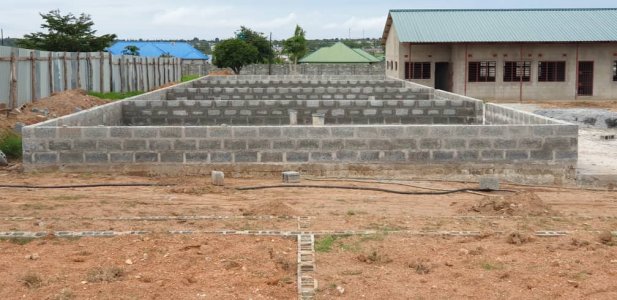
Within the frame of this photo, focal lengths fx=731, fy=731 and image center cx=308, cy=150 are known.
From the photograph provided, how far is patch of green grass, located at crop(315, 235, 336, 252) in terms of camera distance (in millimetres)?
7102

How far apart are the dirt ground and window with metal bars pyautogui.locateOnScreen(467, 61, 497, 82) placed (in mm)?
26043

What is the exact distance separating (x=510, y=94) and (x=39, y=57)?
23.1 m

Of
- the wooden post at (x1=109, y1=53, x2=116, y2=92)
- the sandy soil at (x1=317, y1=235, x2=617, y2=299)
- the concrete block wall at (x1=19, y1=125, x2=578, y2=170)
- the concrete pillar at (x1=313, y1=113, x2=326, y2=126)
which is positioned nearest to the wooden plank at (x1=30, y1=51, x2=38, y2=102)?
the concrete pillar at (x1=313, y1=113, x2=326, y2=126)

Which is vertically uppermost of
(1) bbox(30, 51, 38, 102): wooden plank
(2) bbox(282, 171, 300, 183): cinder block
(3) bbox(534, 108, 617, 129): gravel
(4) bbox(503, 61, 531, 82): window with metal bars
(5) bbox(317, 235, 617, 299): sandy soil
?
A: (4) bbox(503, 61, 531, 82): window with metal bars

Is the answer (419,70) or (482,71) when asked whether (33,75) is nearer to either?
(419,70)

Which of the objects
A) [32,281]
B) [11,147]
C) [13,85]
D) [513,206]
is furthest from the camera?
[13,85]

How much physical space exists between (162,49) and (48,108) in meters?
54.6

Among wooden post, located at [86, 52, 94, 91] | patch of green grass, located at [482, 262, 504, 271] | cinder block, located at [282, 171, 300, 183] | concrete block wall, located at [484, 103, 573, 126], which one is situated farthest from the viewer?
wooden post, located at [86, 52, 94, 91]

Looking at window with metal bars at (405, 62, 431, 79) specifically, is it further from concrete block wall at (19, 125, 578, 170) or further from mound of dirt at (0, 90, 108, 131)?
concrete block wall at (19, 125, 578, 170)

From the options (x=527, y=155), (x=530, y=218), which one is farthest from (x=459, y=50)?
(x=530, y=218)

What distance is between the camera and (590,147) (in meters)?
15.9

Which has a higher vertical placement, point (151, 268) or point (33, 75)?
point (33, 75)

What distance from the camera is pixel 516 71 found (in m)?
35.9

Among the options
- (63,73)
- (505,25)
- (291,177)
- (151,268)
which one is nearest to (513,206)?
(291,177)
